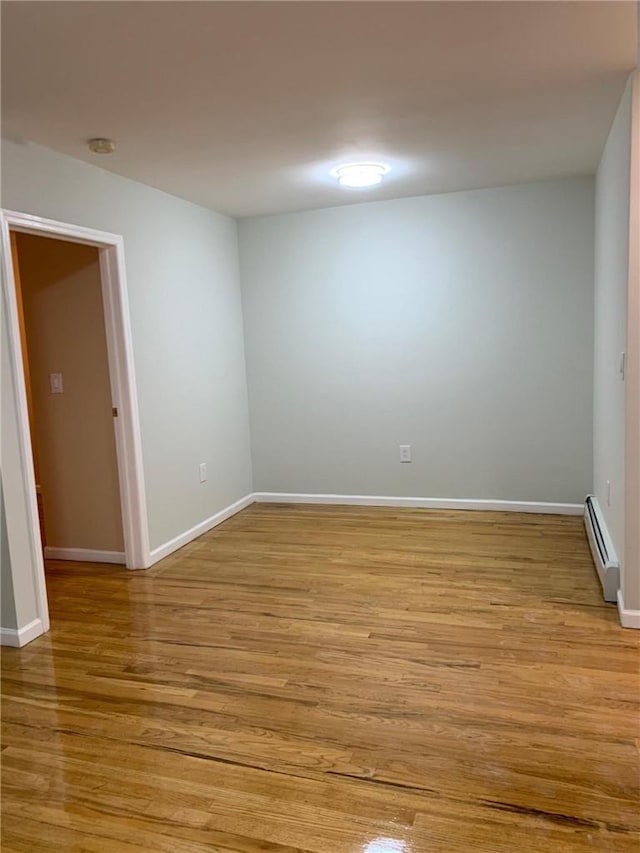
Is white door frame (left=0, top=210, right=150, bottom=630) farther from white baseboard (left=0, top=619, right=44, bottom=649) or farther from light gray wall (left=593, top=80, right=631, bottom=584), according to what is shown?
light gray wall (left=593, top=80, right=631, bottom=584)

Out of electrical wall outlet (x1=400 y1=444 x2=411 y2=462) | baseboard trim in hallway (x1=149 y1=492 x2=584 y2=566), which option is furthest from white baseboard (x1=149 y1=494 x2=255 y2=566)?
→ electrical wall outlet (x1=400 y1=444 x2=411 y2=462)

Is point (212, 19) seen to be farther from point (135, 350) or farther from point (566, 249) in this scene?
point (566, 249)

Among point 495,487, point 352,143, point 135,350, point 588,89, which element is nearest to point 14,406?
point 135,350

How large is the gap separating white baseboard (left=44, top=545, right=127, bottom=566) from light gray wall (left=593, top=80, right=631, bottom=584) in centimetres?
289

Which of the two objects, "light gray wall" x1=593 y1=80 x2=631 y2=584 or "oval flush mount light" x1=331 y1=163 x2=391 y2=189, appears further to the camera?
"oval flush mount light" x1=331 y1=163 x2=391 y2=189

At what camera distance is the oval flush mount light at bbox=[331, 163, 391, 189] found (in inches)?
143

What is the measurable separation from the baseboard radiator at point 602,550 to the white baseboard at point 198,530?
102 inches

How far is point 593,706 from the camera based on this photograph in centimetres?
224

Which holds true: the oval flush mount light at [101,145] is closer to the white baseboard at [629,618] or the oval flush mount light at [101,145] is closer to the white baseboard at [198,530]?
the white baseboard at [198,530]

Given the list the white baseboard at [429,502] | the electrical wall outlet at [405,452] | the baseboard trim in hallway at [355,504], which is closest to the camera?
the baseboard trim in hallway at [355,504]

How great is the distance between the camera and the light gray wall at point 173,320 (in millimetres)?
3214

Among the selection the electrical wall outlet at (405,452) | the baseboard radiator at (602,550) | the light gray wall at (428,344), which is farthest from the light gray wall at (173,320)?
the baseboard radiator at (602,550)

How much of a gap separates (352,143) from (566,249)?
1904 millimetres

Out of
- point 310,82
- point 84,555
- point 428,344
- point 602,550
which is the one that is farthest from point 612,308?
point 84,555
